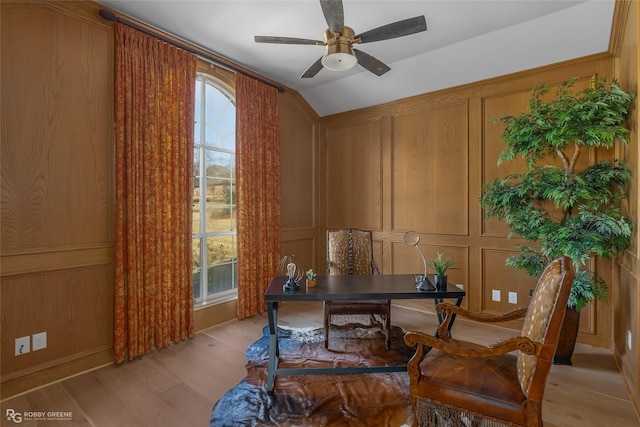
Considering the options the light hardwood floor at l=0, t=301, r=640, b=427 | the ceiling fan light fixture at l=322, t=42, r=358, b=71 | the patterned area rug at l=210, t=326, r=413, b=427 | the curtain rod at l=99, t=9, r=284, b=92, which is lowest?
the light hardwood floor at l=0, t=301, r=640, b=427

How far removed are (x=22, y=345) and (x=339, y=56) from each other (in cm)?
309

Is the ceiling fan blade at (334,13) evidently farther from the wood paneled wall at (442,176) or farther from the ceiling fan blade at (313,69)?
the wood paneled wall at (442,176)

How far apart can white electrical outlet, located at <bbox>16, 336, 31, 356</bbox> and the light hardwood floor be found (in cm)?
30

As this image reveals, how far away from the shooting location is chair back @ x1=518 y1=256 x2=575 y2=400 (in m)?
1.41

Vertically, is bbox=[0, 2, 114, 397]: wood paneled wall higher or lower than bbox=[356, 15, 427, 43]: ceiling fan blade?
lower

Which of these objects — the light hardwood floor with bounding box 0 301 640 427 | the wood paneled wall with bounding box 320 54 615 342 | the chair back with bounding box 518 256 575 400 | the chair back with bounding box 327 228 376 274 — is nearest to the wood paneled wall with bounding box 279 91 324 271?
the wood paneled wall with bounding box 320 54 615 342

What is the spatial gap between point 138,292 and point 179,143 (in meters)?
1.45

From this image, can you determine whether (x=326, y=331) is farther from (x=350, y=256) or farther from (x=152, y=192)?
(x=152, y=192)

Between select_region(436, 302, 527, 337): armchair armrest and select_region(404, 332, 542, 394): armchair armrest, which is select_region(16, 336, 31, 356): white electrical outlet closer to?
select_region(404, 332, 542, 394): armchair armrest

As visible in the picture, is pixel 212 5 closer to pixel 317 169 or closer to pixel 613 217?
pixel 317 169

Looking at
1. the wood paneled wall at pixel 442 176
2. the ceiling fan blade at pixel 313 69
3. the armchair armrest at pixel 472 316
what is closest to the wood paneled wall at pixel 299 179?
the wood paneled wall at pixel 442 176

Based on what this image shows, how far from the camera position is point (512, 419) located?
145 cm

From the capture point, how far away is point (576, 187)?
2490mm

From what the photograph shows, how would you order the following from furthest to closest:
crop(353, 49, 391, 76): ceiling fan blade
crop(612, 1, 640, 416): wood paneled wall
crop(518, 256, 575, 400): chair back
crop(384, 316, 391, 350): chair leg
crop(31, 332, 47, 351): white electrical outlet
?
crop(384, 316, 391, 350): chair leg, crop(353, 49, 391, 76): ceiling fan blade, crop(31, 332, 47, 351): white electrical outlet, crop(612, 1, 640, 416): wood paneled wall, crop(518, 256, 575, 400): chair back
